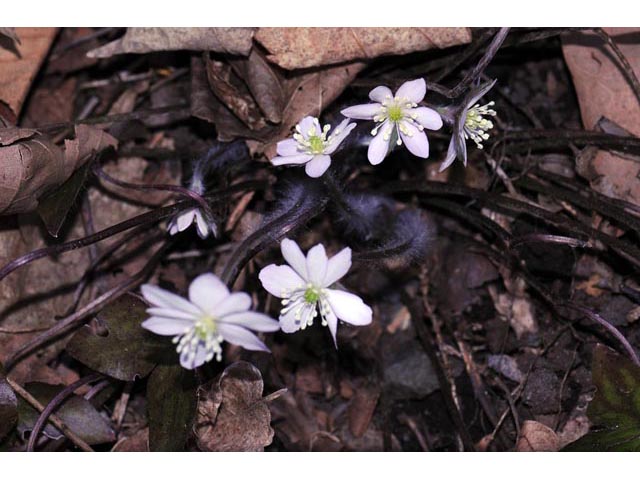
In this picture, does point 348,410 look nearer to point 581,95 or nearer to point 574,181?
point 574,181

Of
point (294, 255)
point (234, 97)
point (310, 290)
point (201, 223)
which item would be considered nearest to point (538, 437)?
point (310, 290)

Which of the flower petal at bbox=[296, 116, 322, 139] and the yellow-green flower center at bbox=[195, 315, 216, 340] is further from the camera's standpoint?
the flower petal at bbox=[296, 116, 322, 139]

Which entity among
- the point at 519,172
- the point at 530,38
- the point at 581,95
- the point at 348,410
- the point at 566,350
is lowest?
the point at 348,410

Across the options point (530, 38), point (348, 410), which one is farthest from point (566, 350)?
point (530, 38)

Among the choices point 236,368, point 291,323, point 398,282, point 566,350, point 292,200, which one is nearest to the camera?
point 291,323

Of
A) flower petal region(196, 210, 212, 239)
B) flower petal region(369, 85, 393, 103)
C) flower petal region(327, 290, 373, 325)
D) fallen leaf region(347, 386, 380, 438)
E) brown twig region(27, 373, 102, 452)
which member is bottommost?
fallen leaf region(347, 386, 380, 438)

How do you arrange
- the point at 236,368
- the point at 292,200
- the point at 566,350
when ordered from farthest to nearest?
the point at 566,350, the point at 292,200, the point at 236,368

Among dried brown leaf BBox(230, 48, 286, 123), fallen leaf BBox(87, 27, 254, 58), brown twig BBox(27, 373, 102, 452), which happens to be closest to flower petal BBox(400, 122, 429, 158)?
dried brown leaf BBox(230, 48, 286, 123)

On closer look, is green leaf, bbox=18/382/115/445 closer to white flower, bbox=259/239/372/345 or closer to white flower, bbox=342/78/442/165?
white flower, bbox=259/239/372/345
